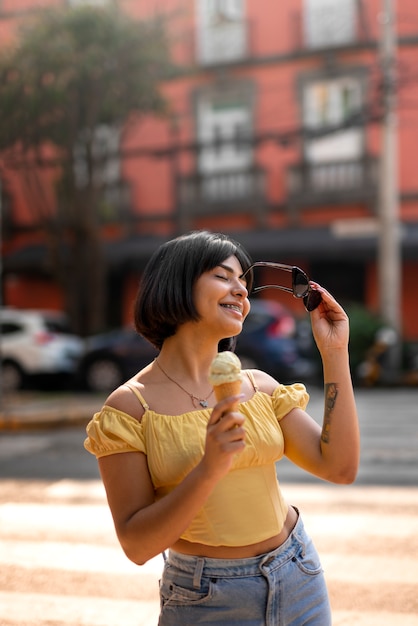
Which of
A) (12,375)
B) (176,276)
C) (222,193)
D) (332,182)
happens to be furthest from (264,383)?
(222,193)

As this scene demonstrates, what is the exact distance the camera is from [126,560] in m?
4.80

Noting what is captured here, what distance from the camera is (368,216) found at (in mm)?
20969

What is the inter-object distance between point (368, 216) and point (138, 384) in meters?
19.5

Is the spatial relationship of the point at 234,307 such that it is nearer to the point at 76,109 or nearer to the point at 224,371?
the point at 224,371

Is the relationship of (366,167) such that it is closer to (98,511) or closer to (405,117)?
(405,117)

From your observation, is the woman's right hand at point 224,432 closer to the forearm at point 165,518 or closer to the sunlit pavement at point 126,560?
the forearm at point 165,518

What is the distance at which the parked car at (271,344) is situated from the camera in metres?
14.1

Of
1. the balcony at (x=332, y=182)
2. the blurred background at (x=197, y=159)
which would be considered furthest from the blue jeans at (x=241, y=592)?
the balcony at (x=332, y=182)

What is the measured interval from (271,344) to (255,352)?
0.30 m

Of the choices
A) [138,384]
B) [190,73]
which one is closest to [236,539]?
[138,384]

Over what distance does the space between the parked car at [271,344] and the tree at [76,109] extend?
655 centimetres

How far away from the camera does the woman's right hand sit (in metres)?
1.70

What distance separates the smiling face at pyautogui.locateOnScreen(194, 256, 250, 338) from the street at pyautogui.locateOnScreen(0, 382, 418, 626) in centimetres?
220

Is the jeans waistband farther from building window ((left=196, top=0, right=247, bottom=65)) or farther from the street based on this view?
building window ((left=196, top=0, right=247, bottom=65))
